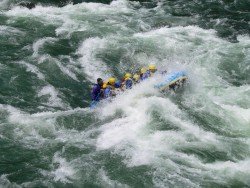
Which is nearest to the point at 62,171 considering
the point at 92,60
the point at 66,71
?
the point at 66,71

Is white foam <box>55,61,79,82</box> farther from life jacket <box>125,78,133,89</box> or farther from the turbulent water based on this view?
life jacket <box>125,78,133,89</box>

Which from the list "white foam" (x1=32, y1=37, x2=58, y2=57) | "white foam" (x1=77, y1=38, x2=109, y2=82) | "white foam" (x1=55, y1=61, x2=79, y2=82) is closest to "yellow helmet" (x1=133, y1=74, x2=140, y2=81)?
"white foam" (x1=77, y1=38, x2=109, y2=82)

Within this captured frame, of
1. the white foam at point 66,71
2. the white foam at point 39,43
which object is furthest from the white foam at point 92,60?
the white foam at point 39,43

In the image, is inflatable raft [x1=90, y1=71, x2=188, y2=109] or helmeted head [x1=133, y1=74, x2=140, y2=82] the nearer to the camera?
inflatable raft [x1=90, y1=71, x2=188, y2=109]

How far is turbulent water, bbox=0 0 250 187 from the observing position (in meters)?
9.98

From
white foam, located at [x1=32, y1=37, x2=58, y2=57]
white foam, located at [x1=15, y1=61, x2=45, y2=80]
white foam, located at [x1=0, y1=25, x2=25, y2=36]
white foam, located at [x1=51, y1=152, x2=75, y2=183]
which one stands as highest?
white foam, located at [x1=0, y1=25, x2=25, y2=36]

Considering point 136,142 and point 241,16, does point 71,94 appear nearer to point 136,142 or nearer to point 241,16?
point 136,142

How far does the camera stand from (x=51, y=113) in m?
12.1

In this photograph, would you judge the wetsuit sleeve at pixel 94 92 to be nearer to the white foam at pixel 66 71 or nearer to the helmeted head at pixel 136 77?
the helmeted head at pixel 136 77

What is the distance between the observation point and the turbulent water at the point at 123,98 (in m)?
9.98

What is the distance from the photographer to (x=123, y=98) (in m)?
12.8

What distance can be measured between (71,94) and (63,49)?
9.99 feet

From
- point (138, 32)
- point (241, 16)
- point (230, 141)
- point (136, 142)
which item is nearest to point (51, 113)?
point (136, 142)

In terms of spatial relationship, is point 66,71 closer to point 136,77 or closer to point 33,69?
point 33,69
